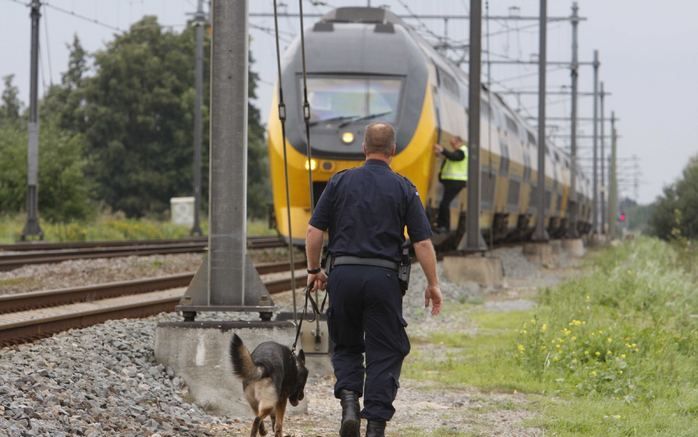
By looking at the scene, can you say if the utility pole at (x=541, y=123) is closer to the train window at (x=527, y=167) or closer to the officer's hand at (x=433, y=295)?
the train window at (x=527, y=167)

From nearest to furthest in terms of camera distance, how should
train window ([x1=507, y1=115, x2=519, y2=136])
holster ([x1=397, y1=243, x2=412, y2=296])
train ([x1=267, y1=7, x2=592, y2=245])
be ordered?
holster ([x1=397, y1=243, x2=412, y2=296]) → train ([x1=267, y1=7, x2=592, y2=245]) → train window ([x1=507, y1=115, x2=519, y2=136])

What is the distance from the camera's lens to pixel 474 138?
22.5m

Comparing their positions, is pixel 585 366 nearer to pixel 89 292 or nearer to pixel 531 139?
pixel 89 292

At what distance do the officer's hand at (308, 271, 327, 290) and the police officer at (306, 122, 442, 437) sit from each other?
0.10m

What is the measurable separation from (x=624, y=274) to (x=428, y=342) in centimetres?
871

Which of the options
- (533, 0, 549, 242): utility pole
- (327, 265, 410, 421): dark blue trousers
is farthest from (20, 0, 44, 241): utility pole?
(327, 265, 410, 421): dark blue trousers

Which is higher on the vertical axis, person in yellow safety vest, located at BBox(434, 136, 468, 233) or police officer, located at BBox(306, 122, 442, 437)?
person in yellow safety vest, located at BBox(434, 136, 468, 233)

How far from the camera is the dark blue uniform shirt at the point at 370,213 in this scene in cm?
682

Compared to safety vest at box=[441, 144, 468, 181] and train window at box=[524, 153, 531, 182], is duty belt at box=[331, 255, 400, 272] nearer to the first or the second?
safety vest at box=[441, 144, 468, 181]

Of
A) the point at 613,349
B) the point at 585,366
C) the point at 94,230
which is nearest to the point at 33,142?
the point at 94,230

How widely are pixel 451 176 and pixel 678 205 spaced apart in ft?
142

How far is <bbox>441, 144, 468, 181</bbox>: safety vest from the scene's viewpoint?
20922mm

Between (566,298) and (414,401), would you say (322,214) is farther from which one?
(566,298)

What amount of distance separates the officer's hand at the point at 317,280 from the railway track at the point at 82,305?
303 centimetres
